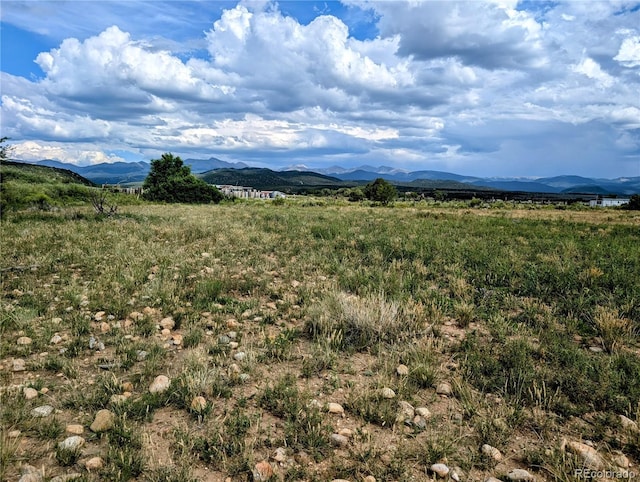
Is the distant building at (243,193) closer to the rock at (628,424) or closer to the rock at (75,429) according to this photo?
the rock at (75,429)

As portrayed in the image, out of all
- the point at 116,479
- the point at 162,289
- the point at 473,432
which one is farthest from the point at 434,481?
the point at 162,289

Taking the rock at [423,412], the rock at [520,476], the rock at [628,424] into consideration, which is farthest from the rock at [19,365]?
the rock at [628,424]

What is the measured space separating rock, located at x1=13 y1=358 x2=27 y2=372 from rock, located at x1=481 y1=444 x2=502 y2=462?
4.96 m

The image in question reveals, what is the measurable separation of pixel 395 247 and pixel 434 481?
8736 millimetres

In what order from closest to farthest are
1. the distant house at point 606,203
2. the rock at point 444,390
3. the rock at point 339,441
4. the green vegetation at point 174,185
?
the rock at point 339,441
the rock at point 444,390
the green vegetation at point 174,185
the distant house at point 606,203

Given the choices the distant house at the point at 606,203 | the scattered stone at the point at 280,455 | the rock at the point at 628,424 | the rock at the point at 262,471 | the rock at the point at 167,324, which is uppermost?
the distant house at the point at 606,203

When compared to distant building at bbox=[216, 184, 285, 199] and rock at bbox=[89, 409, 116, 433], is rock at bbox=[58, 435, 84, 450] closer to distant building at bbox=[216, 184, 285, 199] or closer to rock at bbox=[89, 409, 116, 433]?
rock at bbox=[89, 409, 116, 433]

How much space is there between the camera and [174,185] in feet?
161

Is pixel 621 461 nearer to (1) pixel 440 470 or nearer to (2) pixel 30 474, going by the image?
(1) pixel 440 470

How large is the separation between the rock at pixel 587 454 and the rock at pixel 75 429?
4253 mm

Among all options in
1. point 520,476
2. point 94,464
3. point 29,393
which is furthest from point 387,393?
point 29,393

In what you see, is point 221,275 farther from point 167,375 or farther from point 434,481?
point 434,481

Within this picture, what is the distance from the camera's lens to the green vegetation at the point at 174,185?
4859cm

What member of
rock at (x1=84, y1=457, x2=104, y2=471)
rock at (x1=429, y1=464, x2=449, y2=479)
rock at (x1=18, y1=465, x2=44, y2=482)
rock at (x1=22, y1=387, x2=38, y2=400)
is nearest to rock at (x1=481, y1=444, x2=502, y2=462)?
rock at (x1=429, y1=464, x2=449, y2=479)
